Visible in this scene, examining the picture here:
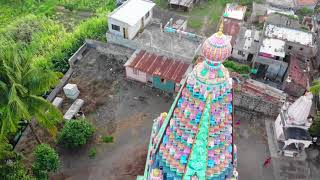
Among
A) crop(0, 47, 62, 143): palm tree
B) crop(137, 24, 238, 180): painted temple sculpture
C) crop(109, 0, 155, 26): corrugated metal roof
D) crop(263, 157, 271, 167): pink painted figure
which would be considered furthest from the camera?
crop(109, 0, 155, 26): corrugated metal roof

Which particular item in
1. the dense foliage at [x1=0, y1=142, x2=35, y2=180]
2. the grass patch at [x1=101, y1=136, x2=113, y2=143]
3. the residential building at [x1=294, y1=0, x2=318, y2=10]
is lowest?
the grass patch at [x1=101, y1=136, x2=113, y2=143]

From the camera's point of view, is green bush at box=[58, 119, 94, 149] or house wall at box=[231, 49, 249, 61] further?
house wall at box=[231, 49, 249, 61]

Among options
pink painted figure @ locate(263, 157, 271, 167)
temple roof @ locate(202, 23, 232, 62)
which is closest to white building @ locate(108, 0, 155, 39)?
pink painted figure @ locate(263, 157, 271, 167)

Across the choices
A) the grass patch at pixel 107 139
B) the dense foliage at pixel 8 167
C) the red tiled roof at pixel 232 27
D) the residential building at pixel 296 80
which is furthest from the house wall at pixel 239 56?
the dense foliage at pixel 8 167

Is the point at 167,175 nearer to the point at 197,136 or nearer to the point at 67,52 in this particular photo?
the point at 197,136

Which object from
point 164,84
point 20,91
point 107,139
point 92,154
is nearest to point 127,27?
point 164,84

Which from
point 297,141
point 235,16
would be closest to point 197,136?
point 297,141

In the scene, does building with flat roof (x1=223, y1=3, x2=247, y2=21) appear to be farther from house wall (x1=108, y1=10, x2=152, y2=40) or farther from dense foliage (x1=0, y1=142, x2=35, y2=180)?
dense foliage (x1=0, y1=142, x2=35, y2=180)
